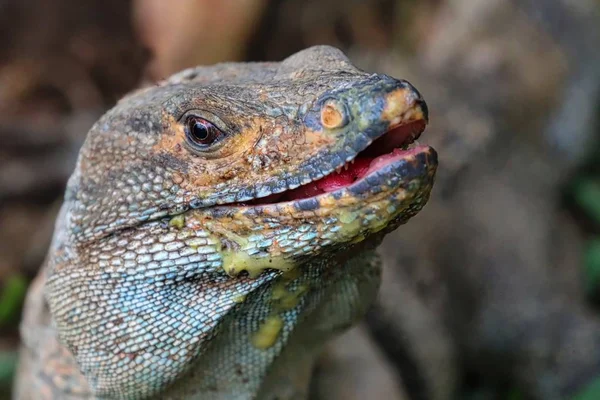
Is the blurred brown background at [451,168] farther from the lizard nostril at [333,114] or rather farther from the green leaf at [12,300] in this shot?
the lizard nostril at [333,114]

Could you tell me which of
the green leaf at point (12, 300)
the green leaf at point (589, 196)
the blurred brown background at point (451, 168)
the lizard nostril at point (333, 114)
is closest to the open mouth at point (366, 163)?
the lizard nostril at point (333, 114)

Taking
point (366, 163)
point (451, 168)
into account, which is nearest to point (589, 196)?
point (451, 168)

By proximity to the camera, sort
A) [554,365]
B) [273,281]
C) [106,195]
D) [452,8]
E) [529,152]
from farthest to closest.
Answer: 1. [452,8]
2. [529,152]
3. [554,365]
4. [106,195]
5. [273,281]

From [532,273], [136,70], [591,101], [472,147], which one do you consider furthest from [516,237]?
[136,70]

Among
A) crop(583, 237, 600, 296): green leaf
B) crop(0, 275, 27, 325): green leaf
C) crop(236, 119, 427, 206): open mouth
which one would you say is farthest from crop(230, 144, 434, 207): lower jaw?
crop(583, 237, 600, 296): green leaf

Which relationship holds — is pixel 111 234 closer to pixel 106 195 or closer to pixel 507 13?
pixel 106 195

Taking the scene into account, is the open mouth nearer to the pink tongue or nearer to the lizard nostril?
the pink tongue

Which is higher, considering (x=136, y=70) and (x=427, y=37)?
(x=136, y=70)

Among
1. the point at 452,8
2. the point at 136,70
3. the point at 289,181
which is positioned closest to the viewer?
the point at 289,181

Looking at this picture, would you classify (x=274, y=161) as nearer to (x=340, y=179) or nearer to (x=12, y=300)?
(x=340, y=179)
